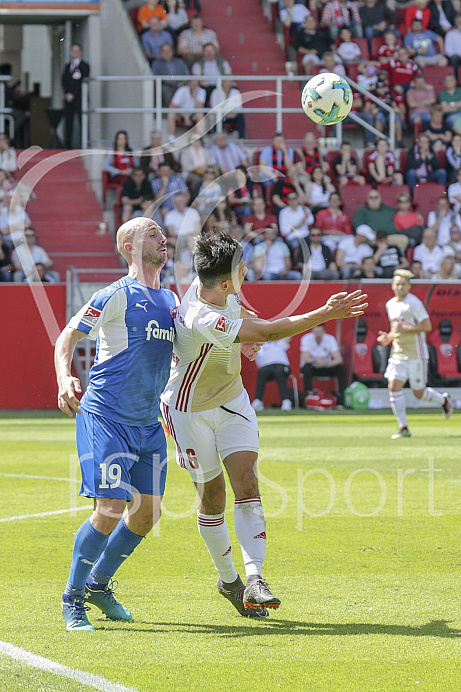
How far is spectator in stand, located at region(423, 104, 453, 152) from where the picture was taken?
2491 cm

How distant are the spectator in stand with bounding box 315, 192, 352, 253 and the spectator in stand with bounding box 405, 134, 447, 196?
94.6 inches

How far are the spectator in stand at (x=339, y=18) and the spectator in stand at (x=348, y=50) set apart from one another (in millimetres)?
373

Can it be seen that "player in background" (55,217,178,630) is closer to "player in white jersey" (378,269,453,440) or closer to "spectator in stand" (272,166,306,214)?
"player in white jersey" (378,269,453,440)

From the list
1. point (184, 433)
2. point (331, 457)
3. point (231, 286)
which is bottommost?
point (331, 457)

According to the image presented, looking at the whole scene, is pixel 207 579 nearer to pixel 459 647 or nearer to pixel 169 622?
pixel 169 622

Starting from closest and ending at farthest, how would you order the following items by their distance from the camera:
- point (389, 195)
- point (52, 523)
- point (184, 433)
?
1. point (184, 433)
2. point (52, 523)
3. point (389, 195)

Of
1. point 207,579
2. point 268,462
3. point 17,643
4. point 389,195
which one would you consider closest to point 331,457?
point 268,462

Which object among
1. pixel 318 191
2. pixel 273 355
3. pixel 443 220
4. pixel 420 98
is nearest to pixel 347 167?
pixel 318 191

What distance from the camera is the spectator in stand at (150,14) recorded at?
26031 mm

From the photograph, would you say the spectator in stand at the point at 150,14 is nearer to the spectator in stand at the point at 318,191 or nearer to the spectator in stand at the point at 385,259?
the spectator in stand at the point at 318,191

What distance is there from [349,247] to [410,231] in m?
1.71

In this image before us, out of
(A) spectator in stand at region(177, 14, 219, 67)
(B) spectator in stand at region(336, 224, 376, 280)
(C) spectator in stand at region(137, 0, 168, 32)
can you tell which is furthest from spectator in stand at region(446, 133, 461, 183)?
(C) spectator in stand at region(137, 0, 168, 32)

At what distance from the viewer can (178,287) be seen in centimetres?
2088

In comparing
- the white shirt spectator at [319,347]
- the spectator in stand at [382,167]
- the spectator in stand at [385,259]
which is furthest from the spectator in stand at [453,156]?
the white shirt spectator at [319,347]
